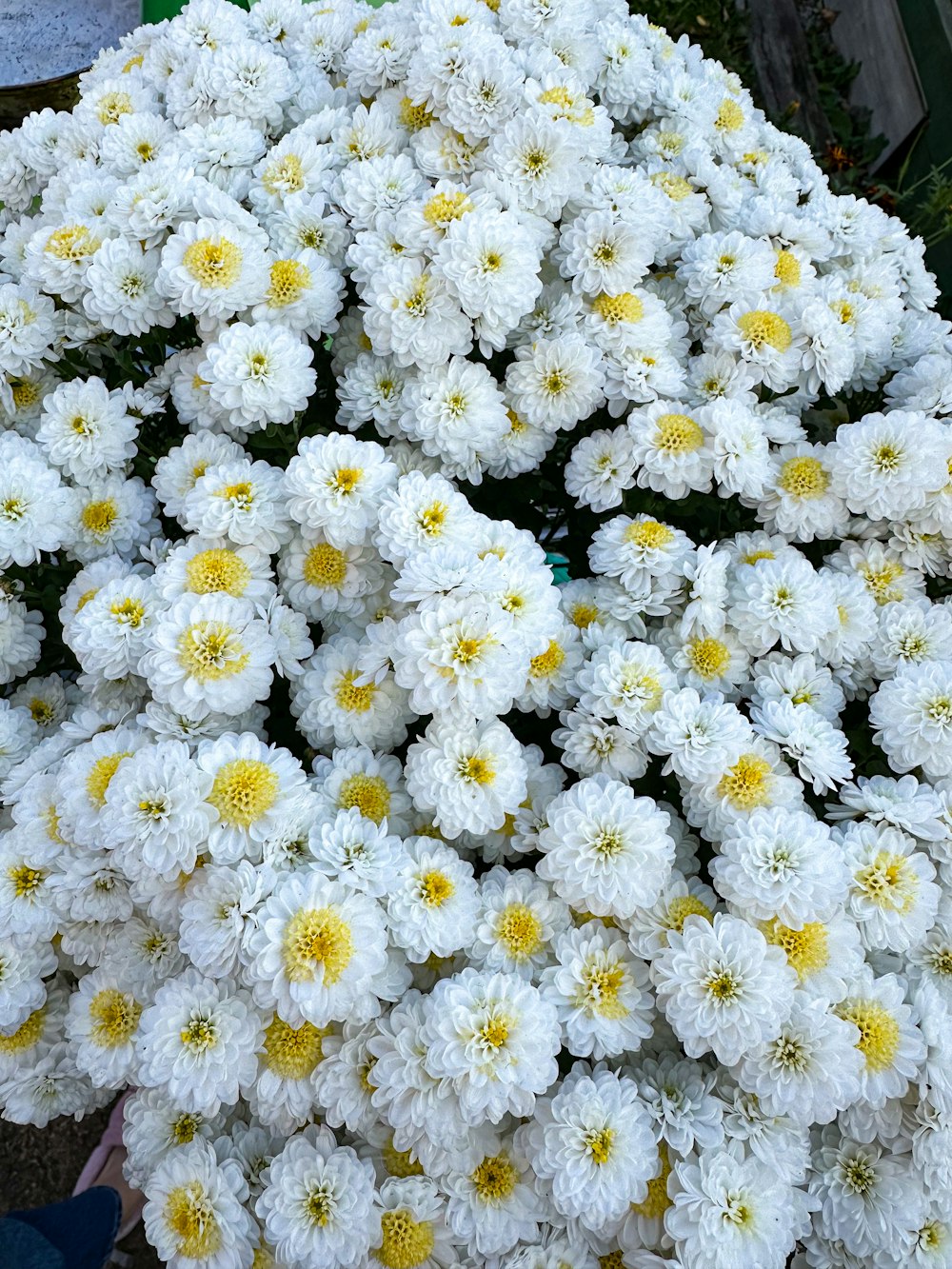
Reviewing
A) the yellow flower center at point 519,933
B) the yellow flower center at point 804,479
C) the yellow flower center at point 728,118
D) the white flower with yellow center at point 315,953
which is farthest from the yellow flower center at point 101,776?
the yellow flower center at point 728,118

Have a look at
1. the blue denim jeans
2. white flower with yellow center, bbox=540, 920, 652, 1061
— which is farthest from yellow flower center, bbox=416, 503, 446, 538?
the blue denim jeans

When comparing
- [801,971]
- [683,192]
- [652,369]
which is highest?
[683,192]

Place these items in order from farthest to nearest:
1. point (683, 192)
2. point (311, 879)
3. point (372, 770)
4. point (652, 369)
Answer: point (683, 192) < point (652, 369) < point (372, 770) < point (311, 879)

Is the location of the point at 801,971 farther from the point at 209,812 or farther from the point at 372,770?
the point at 209,812

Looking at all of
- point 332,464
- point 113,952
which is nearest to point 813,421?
Answer: point 332,464

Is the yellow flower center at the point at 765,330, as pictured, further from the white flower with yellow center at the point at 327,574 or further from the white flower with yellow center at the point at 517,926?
the white flower with yellow center at the point at 517,926

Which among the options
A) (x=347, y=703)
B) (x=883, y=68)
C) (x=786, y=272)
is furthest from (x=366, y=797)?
(x=883, y=68)

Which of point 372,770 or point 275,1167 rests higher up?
point 372,770
